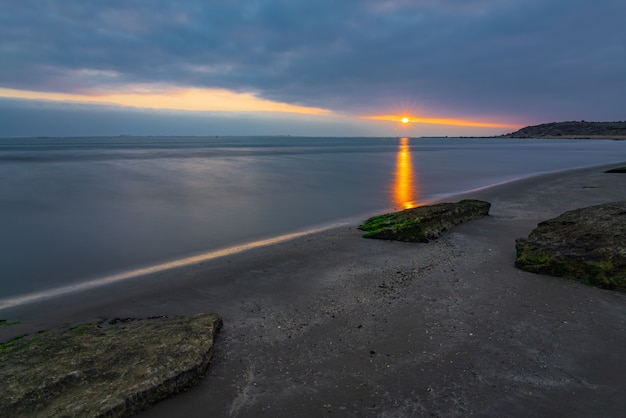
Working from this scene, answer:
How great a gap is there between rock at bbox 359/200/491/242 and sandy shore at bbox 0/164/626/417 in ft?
2.56

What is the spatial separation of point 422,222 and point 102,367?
8.19m

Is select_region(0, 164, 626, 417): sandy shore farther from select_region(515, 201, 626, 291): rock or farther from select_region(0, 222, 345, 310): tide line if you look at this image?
select_region(0, 222, 345, 310): tide line

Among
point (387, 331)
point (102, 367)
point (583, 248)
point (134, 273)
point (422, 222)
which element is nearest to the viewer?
point (102, 367)

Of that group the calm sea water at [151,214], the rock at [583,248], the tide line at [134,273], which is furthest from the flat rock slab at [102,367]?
the rock at [583,248]

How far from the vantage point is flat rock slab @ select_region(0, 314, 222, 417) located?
363 centimetres

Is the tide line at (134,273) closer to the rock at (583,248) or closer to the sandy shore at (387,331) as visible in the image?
the sandy shore at (387,331)

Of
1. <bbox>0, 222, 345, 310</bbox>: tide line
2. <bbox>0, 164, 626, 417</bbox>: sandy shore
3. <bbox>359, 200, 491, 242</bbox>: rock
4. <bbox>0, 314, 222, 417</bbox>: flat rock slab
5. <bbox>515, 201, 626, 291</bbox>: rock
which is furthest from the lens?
<bbox>359, 200, 491, 242</bbox>: rock

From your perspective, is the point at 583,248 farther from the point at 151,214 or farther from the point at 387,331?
the point at 151,214

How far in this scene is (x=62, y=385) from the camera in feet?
12.7

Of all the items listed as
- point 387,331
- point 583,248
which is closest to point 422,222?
point 583,248

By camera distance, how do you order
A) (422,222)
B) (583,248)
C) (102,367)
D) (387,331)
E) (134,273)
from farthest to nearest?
(422,222), (134,273), (583,248), (387,331), (102,367)

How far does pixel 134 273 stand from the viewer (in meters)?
8.73

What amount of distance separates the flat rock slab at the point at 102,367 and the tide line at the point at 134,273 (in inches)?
101

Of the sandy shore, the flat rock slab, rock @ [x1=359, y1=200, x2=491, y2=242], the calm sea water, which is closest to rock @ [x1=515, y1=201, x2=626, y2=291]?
the sandy shore
